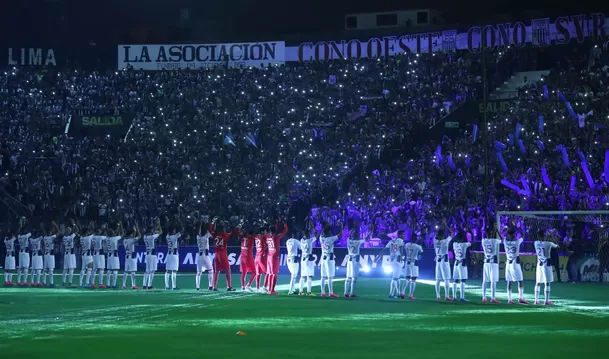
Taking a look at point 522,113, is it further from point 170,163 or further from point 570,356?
point 570,356

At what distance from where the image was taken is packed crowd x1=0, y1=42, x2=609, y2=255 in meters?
42.3

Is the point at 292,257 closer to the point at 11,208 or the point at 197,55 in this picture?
the point at 11,208

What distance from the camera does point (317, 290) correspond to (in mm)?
32875

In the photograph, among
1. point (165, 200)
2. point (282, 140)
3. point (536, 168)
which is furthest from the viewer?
point (282, 140)

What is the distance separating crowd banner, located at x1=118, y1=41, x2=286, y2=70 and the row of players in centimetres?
2695

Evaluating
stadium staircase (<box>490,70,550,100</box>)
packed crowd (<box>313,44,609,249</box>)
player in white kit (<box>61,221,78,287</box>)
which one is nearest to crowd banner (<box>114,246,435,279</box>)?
packed crowd (<box>313,44,609,249</box>)

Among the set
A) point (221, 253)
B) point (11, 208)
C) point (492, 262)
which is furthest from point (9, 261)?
point (492, 262)

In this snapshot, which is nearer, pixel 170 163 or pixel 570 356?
pixel 570 356

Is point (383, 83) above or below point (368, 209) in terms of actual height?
above

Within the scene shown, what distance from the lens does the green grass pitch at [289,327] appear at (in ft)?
53.4

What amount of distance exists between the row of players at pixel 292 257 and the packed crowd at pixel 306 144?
555cm

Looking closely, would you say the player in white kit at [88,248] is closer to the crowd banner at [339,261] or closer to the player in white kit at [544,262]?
the crowd banner at [339,261]

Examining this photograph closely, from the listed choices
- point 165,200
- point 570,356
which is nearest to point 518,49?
point 165,200

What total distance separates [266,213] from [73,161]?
13.4 meters
